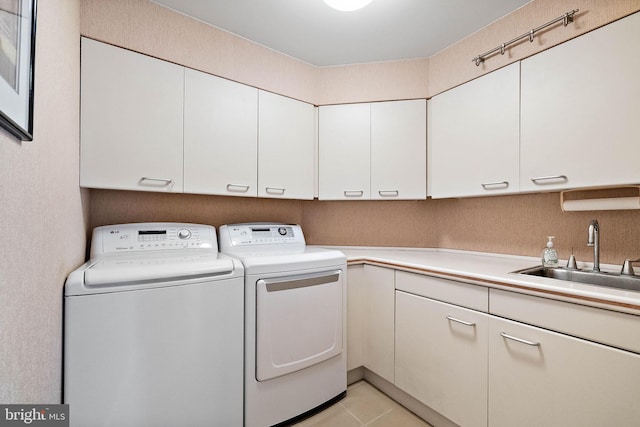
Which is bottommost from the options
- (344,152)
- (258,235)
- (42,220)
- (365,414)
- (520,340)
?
(365,414)

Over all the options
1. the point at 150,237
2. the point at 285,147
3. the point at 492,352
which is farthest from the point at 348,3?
the point at 492,352

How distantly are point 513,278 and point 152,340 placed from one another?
158cm

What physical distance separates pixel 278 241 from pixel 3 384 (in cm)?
147

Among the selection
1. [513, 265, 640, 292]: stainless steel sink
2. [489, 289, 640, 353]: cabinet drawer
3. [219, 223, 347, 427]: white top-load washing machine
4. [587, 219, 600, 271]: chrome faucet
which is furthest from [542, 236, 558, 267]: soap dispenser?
[219, 223, 347, 427]: white top-load washing machine

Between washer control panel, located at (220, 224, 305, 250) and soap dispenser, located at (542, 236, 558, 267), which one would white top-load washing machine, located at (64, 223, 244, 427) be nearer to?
washer control panel, located at (220, 224, 305, 250)

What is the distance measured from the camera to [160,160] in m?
1.57

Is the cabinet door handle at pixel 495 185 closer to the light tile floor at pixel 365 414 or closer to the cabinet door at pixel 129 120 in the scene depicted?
the light tile floor at pixel 365 414

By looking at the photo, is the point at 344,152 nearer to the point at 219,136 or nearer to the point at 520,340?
the point at 219,136

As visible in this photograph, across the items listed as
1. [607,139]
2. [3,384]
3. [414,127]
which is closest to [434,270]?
[607,139]

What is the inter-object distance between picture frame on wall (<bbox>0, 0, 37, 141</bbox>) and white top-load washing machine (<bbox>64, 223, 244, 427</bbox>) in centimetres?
68

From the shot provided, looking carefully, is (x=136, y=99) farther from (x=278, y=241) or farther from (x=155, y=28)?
(x=278, y=241)

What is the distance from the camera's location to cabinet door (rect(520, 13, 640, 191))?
3.90ft

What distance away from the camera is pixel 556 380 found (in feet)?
3.48

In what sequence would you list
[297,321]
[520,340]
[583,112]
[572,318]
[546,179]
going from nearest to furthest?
[572,318] < [520,340] < [583,112] < [546,179] < [297,321]
